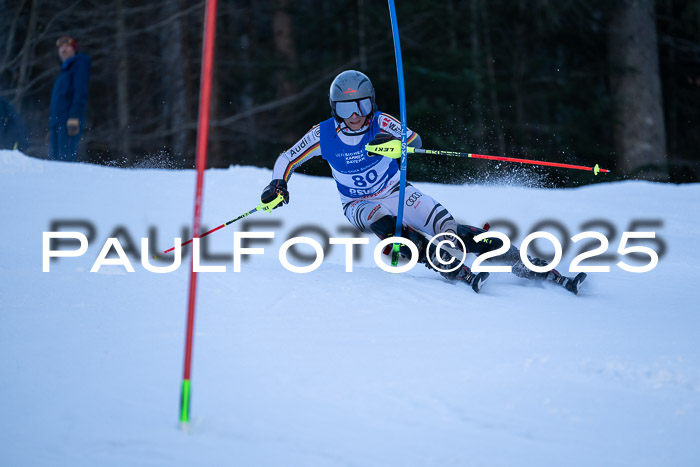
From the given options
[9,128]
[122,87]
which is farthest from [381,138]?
[122,87]

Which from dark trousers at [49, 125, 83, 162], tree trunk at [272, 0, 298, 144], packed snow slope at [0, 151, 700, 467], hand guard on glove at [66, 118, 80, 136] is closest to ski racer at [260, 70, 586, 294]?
packed snow slope at [0, 151, 700, 467]

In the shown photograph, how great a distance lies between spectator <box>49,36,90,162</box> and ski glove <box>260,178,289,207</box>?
168 inches

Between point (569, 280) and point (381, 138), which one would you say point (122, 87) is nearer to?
point (381, 138)

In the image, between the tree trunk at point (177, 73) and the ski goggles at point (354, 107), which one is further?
the tree trunk at point (177, 73)

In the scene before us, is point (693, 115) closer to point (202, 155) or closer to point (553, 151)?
point (553, 151)

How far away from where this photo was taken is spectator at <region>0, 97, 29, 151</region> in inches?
419

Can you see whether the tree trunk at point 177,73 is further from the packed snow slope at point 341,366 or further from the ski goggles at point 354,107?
the ski goggles at point 354,107

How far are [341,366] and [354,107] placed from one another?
6.58 feet

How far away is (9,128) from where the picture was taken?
1109 centimetres

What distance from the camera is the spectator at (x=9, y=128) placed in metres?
10.6

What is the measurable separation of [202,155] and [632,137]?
11537 mm

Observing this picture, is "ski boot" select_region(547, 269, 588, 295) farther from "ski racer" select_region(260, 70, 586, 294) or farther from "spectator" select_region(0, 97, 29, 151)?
"spectator" select_region(0, 97, 29, 151)

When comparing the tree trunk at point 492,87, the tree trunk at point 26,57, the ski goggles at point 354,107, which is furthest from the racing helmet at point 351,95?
the tree trunk at point 26,57

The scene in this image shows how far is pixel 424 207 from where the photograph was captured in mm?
5145
